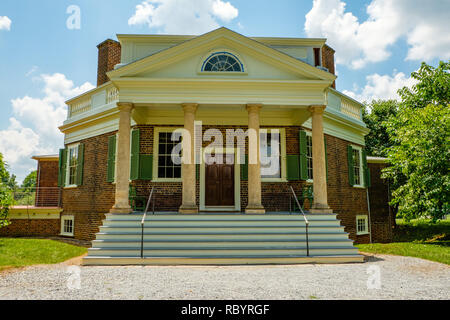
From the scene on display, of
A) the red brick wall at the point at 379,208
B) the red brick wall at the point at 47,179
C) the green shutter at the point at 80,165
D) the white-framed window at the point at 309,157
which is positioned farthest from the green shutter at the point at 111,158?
the red brick wall at the point at 379,208

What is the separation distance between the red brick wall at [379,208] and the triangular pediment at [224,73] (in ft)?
28.7

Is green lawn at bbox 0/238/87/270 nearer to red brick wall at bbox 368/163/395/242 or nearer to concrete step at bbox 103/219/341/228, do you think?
concrete step at bbox 103/219/341/228

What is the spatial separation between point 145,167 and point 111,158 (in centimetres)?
172

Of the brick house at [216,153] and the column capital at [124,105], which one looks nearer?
the brick house at [216,153]

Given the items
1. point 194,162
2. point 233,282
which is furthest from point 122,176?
point 233,282

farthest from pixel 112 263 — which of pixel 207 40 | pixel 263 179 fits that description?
pixel 207 40

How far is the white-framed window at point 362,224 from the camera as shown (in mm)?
14650

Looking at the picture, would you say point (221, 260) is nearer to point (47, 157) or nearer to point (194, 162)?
point (194, 162)

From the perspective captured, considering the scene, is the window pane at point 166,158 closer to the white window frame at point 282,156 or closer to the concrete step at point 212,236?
the white window frame at point 282,156

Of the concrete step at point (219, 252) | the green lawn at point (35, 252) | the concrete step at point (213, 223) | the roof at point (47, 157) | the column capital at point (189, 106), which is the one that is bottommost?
the green lawn at point (35, 252)

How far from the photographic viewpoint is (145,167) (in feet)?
38.0

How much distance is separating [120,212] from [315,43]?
8.89 meters

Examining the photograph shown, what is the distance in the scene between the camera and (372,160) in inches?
667

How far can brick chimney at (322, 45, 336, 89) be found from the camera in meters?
16.0
